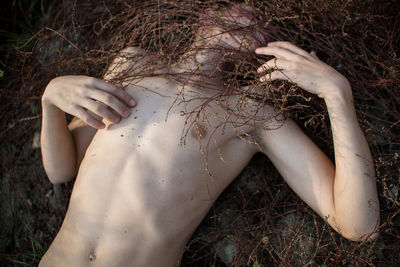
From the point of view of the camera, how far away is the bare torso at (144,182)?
156cm

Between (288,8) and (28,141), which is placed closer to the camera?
(288,8)

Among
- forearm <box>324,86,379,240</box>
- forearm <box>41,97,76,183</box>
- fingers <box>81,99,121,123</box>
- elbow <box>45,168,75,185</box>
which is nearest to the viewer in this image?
forearm <box>324,86,379,240</box>

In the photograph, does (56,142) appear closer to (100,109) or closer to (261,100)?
(100,109)

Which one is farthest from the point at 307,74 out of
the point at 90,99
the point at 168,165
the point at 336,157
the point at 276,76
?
the point at 90,99

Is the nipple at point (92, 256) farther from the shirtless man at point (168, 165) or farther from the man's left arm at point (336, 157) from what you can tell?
the man's left arm at point (336, 157)

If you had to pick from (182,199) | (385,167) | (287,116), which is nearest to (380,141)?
(385,167)

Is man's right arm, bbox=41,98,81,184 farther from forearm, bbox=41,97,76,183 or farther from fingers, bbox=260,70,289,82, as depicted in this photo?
fingers, bbox=260,70,289,82

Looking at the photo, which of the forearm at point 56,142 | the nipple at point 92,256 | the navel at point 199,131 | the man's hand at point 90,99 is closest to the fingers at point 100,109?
the man's hand at point 90,99

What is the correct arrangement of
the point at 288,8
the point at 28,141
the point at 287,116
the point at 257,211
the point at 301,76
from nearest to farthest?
the point at 301,76 → the point at 287,116 → the point at 288,8 → the point at 257,211 → the point at 28,141

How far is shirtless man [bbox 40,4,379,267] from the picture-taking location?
4.96 feet

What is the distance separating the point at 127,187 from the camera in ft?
5.13

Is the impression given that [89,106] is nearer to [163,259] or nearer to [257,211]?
[163,259]

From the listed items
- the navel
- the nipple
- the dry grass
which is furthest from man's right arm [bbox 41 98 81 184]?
the navel

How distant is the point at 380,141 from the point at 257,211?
757 millimetres
